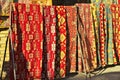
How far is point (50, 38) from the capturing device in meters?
7.75

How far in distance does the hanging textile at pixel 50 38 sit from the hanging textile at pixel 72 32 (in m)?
0.61

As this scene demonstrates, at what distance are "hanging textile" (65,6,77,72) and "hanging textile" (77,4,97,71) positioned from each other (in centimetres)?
23

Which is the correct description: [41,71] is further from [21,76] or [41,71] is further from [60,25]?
[60,25]

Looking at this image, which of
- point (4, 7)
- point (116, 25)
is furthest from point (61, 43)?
point (116, 25)

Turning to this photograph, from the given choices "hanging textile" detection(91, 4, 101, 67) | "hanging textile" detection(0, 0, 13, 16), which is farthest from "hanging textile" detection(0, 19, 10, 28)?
"hanging textile" detection(91, 4, 101, 67)

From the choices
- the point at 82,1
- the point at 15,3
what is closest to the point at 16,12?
the point at 15,3

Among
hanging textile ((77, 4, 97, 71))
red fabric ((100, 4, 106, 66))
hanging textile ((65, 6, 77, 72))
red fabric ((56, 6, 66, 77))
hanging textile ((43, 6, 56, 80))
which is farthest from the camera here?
red fabric ((100, 4, 106, 66))

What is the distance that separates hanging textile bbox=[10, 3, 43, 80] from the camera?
23.3ft

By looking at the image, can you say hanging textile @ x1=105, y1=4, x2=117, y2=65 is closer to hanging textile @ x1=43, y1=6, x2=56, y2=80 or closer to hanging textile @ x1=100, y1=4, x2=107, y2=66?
hanging textile @ x1=100, y1=4, x2=107, y2=66

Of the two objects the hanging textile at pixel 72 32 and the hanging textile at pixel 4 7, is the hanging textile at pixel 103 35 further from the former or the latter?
the hanging textile at pixel 4 7

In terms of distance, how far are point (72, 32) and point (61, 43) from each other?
0.51 meters

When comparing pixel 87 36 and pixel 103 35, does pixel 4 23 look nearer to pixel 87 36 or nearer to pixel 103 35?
pixel 87 36

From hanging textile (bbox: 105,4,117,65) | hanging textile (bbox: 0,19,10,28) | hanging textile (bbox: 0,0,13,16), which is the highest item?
hanging textile (bbox: 0,0,13,16)

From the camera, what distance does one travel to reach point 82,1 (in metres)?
10.8
